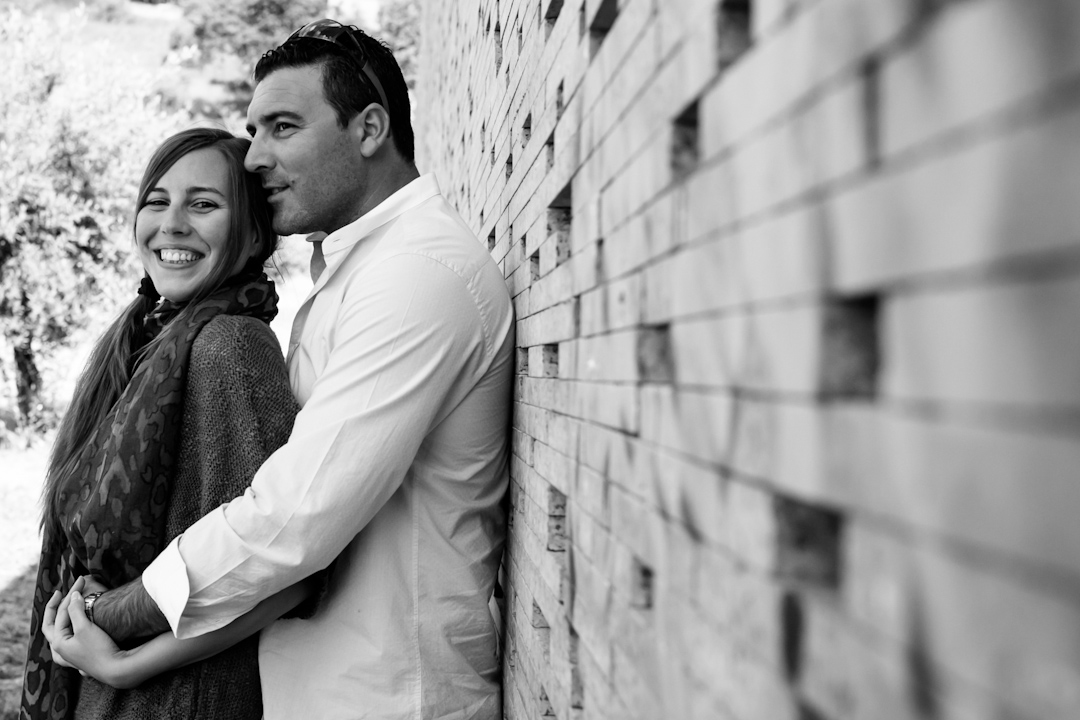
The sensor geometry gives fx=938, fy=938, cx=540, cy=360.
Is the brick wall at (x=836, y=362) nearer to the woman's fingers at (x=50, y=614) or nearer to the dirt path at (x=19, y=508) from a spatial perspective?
the woman's fingers at (x=50, y=614)

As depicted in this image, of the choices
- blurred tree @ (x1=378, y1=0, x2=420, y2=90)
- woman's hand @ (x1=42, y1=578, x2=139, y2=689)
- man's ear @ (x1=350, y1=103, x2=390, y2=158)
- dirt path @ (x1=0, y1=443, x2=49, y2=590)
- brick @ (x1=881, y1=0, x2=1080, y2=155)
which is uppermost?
blurred tree @ (x1=378, y1=0, x2=420, y2=90)

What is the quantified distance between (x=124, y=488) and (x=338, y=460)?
0.60m

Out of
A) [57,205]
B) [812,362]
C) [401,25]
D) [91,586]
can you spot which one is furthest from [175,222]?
[401,25]

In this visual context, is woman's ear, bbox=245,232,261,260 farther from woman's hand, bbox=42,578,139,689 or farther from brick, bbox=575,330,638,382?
brick, bbox=575,330,638,382

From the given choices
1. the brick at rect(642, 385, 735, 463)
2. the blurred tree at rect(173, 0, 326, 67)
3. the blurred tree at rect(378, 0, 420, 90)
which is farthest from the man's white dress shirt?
the blurred tree at rect(173, 0, 326, 67)

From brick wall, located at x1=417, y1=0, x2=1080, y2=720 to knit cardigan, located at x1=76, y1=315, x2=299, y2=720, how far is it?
40.9 inches

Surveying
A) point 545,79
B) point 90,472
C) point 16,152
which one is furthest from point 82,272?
point 545,79

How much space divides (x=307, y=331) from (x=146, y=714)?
926mm

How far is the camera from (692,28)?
0.87 m

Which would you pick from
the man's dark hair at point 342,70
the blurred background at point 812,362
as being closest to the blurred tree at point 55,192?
the man's dark hair at point 342,70

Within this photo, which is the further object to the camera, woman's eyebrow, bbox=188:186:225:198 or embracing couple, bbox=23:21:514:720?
woman's eyebrow, bbox=188:186:225:198

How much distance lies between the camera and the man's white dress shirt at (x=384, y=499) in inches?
A: 70.3

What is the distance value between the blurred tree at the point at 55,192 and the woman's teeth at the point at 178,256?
32.1 ft

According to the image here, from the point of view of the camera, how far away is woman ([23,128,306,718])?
6.70 feet
